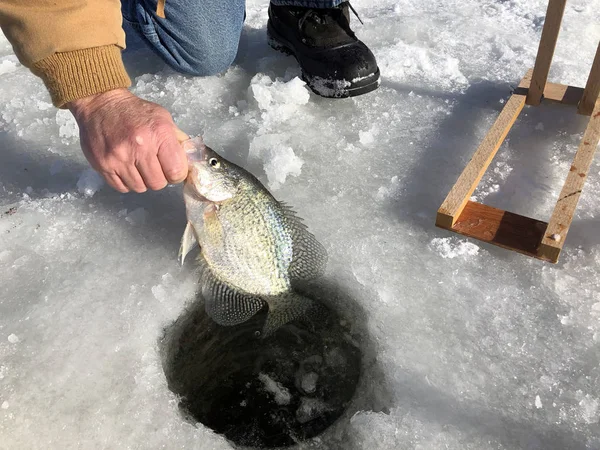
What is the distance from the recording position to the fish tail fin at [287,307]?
1729 mm

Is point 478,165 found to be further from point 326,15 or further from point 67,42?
point 67,42

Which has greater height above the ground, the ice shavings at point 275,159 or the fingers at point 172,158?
the fingers at point 172,158

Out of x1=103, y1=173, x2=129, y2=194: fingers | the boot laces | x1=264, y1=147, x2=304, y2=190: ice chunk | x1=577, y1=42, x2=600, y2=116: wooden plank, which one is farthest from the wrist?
x1=577, y1=42, x2=600, y2=116: wooden plank

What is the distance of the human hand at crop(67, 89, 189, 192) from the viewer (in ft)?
4.81

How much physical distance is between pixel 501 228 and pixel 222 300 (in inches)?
39.3

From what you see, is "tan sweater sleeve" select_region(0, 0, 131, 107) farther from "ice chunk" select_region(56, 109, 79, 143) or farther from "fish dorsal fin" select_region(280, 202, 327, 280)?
"ice chunk" select_region(56, 109, 79, 143)

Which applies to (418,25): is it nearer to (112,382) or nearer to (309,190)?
(309,190)

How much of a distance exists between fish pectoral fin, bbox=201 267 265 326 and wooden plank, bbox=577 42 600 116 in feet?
5.32

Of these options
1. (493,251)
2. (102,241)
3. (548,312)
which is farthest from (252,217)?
(548,312)

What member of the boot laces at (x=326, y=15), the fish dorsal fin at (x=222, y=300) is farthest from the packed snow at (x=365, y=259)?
the boot laces at (x=326, y=15)

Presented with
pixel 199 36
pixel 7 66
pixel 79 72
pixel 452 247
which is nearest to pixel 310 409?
pixel 452 247

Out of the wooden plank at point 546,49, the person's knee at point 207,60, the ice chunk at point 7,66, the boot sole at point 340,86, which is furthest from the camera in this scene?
the ice chunk at point 7,66

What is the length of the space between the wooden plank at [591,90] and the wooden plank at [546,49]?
165 millimetres

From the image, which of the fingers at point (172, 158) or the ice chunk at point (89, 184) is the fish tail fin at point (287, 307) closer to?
the fingers at point (172, 158)
